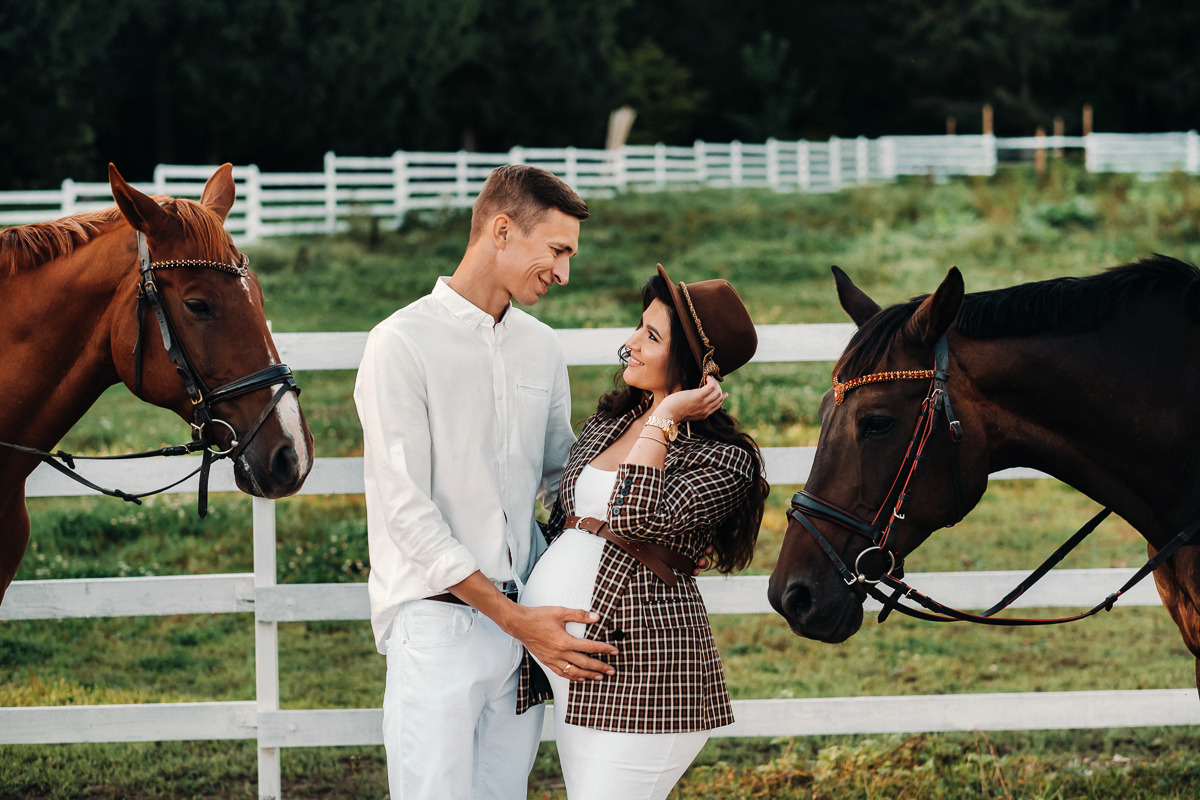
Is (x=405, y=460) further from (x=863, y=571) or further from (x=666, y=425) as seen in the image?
(x=863, y=571)

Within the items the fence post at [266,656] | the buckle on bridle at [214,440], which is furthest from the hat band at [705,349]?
the fence post at [266,656]

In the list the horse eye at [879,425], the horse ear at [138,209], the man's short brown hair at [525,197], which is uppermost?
the man's short brown hair at [525,197]

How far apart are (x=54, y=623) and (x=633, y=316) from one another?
7.23 metres

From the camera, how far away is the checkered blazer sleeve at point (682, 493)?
2.35 m

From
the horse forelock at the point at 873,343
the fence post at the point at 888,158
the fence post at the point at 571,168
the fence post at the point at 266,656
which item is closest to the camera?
the horse forelock at the point at 873,343

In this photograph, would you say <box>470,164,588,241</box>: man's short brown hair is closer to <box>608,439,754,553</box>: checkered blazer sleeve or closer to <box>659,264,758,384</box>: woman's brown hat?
<box>659,264,758,384</box>: woman's brown hat

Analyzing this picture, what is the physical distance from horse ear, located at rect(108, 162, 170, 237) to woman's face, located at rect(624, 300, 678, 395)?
1.25 meters

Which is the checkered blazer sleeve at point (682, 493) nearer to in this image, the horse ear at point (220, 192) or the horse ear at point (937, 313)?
the horse ear at point (937, 313)

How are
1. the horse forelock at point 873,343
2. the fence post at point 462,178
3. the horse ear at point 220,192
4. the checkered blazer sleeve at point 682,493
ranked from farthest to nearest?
1. the fence post at point 462,178
2. the horse ear at point 220,192
3. the horse forelock at point 873,343
4. the checkered blazer sleeve at point 682,493

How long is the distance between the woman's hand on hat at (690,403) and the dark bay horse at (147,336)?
942 millimetres

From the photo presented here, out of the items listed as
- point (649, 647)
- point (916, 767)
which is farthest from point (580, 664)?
point (916, 767)

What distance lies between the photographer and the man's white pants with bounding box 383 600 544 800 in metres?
2.38

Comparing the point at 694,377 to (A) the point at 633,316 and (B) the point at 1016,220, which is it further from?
(B) the point at 1016,220

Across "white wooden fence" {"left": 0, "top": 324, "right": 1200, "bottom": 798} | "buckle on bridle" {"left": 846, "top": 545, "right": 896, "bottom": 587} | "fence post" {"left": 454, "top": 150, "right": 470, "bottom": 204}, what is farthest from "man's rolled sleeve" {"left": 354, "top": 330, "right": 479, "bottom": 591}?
"fence post" {"left": 454, "top": 150, "right": 470, "bottom": 204}
